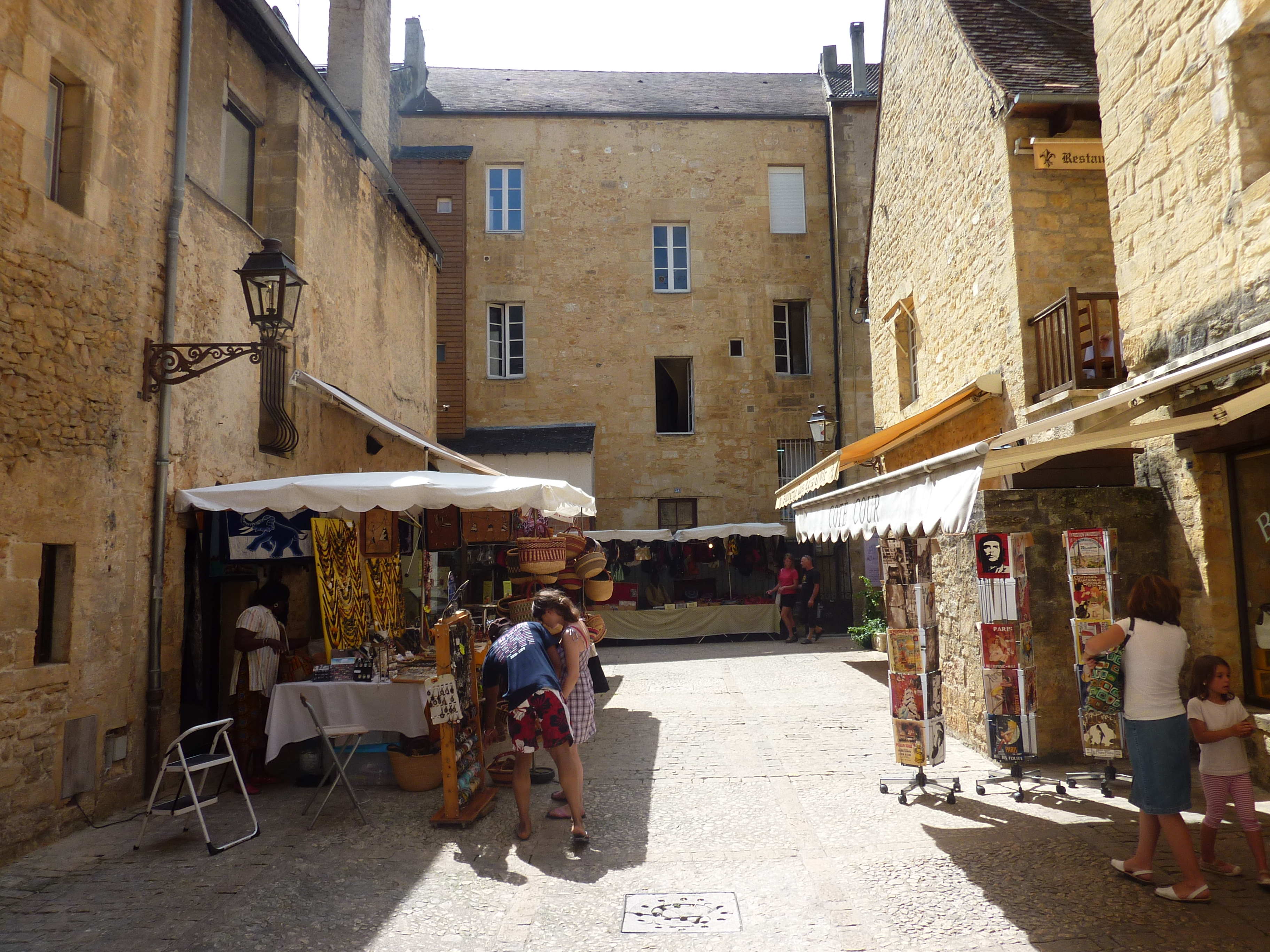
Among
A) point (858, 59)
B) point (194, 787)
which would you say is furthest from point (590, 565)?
point (858, 59)

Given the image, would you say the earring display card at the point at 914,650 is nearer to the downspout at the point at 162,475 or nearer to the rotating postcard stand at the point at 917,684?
the rotating postcard stand at the point at 917,684

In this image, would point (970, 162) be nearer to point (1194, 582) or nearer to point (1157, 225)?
point (1157, 225)

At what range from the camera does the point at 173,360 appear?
5957 millimetres

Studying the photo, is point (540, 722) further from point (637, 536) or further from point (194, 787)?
point (637, 536)

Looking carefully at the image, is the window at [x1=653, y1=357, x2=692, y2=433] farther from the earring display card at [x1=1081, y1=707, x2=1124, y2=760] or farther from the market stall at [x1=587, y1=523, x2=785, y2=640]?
the earring display card at [x1=1081, y1=707, x2=1124, y2=760]

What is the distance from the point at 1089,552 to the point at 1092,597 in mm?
279

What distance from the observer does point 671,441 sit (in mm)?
19031

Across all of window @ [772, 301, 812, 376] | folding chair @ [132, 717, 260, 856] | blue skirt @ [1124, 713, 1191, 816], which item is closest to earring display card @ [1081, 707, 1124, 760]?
blue skirt @ [1124, 713, 1191, 816]

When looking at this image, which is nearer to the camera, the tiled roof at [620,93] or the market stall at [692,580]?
the market stall at [692,580]

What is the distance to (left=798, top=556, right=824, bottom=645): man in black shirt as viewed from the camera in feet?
52.0

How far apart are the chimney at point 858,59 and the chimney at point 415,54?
967 cm

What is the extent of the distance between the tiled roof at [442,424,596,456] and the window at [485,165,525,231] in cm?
442

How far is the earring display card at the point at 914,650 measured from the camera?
5.50 metres

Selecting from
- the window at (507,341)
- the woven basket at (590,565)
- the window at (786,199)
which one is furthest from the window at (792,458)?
the woven basket at (590,565)
